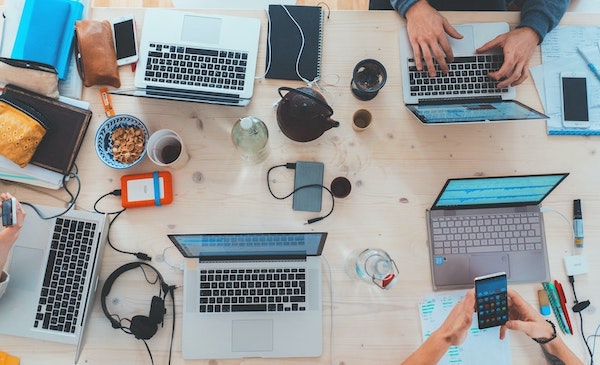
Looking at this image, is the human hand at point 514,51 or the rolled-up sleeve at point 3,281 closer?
the rolled-up sleeve at point 3,281

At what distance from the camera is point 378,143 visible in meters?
1.15

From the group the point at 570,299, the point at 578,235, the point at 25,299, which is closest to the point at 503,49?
the point at 578,235

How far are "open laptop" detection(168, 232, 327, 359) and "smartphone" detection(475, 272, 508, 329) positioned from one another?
15.5 inches

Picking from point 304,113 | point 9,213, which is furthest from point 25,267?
point 304,113

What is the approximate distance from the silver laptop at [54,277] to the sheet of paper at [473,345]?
34.3 inches

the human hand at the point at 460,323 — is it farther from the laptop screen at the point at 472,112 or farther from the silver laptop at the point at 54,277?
the silver laptop at the point at 54,277

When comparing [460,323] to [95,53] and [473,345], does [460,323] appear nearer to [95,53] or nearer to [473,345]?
[473,345]

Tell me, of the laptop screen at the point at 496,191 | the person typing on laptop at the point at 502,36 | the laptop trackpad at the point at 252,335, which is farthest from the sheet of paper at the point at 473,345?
the person typing on laptop at the point at 502,36

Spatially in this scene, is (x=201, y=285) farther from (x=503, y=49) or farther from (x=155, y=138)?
(x=503, y=49)

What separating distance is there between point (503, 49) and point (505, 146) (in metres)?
0.27

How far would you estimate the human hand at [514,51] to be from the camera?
1.10 m

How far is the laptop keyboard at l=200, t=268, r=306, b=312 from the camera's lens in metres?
1.05

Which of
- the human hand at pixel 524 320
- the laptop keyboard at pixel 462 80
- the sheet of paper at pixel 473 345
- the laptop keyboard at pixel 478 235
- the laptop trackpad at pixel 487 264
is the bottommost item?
the sheet of paper at pixel 473 345

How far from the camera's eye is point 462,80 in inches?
44.8
